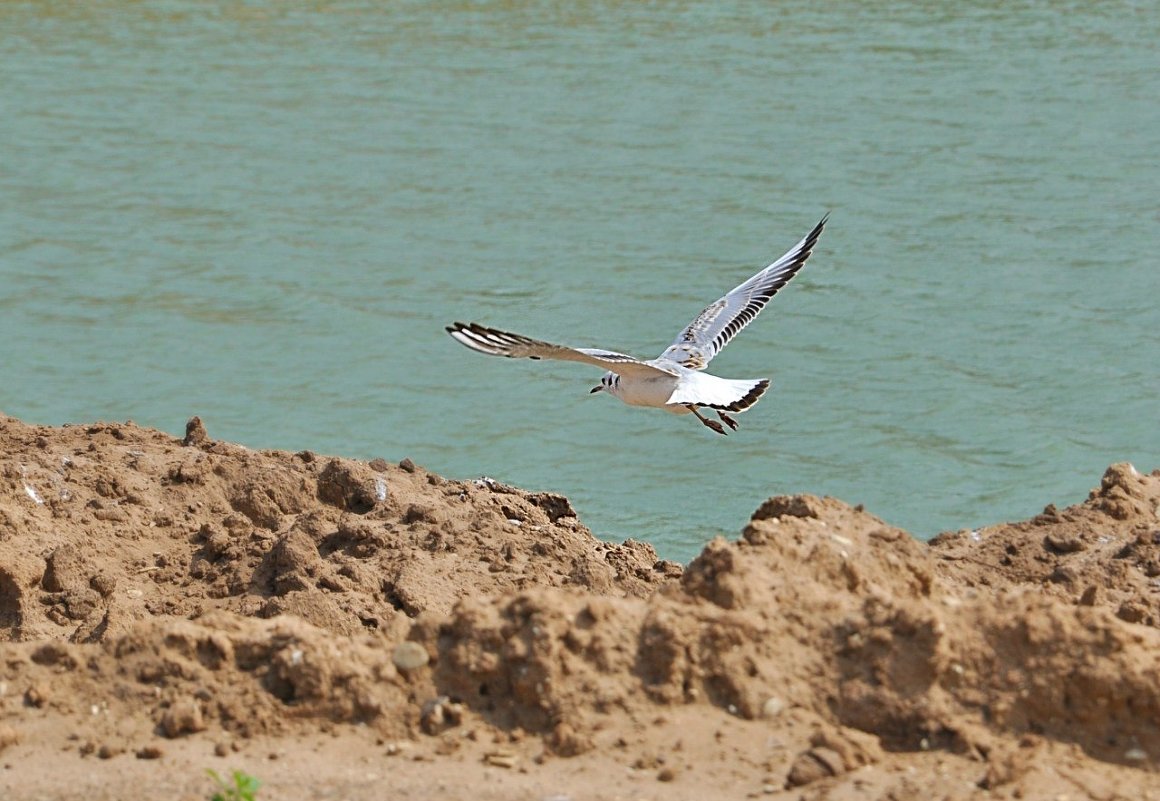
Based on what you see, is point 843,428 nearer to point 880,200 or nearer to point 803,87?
point 880,200

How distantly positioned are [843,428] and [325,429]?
4155mm

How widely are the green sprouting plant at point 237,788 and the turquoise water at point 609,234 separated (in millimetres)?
6810

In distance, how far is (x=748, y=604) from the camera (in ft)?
18.5

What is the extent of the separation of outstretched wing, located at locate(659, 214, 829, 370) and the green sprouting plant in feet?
21.5

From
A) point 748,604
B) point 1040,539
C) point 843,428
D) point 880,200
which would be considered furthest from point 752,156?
point 748,604

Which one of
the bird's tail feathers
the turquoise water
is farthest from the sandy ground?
the turquoise water

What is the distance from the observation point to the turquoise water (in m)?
14.2

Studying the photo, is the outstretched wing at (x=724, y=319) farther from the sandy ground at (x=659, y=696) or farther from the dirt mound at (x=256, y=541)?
the sandy ground at (x=659, y=696)

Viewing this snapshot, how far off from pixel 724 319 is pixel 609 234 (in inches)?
242

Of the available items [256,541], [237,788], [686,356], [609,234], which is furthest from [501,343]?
[609,234]

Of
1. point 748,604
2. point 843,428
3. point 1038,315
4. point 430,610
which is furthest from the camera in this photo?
point 1038,315

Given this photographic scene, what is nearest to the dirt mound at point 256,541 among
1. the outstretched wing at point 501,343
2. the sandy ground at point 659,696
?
the outstretched wing at point 501,343

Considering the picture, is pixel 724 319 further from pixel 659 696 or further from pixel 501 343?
pixel 659 696

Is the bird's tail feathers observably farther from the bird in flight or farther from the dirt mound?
the dirt mound
